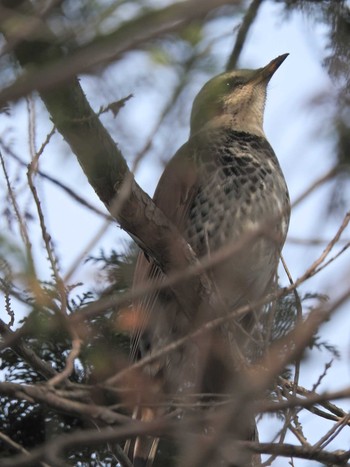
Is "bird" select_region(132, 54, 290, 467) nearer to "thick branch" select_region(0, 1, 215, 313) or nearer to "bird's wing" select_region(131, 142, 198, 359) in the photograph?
"bird's wing" select_region(131, 142, 198, 359)

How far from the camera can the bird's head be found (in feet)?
18.0

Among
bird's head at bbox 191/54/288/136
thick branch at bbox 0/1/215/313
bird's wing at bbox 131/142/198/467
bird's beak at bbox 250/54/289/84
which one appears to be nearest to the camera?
thick branch at bbox 0/1/215/313

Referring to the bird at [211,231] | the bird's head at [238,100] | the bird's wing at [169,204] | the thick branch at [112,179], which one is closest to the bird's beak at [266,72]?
the bird's head at [238,100]

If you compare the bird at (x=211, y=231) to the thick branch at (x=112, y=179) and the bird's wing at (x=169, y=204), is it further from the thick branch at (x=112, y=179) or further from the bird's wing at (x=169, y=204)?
the thick branch at (x=112, y=179)

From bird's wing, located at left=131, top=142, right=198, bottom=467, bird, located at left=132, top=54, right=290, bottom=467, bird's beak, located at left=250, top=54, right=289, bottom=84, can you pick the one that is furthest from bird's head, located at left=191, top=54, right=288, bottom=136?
bird's wing, located at left=131, top=142, right=198, bottom=467

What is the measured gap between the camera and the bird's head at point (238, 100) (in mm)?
5500

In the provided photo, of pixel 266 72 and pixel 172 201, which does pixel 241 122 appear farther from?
pixel 172 201

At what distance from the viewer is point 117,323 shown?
169 inches

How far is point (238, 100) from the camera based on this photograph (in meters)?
5.70

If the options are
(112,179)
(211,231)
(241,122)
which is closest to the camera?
(112,179)

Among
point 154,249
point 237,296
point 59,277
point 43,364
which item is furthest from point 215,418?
point 237,296

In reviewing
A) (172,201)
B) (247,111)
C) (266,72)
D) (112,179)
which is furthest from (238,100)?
(112,179)

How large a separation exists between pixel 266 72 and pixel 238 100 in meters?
0.25

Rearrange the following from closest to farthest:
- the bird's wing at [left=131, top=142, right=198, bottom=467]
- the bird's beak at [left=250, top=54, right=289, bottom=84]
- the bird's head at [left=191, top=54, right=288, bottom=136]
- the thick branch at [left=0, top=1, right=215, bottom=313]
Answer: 1. the thick branch at [left=0, top=1, right=215, bottom=313]
2. the bird's wing at [left=131, top=142, right=198, bottom=467]
3. the bird's head at [left=191, top=54, right=288, bottom=136]
4. the bird's beak at [left=250, top=54, right=289, bottom=84]
